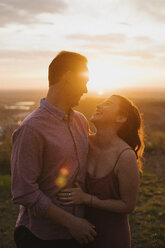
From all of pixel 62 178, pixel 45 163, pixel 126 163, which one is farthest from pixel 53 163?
pixel 126 163

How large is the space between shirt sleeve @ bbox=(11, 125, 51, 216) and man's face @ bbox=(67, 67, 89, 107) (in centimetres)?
54

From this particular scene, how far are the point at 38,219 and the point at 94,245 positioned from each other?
2.57 feet

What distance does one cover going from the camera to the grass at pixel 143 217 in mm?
5230

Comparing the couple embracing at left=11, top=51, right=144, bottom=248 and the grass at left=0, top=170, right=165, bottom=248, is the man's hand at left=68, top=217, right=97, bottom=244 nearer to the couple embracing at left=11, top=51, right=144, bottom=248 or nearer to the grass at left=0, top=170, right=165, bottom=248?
the couple embracing at left=11, top=51, right=144, bottom=248

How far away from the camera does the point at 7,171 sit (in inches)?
390

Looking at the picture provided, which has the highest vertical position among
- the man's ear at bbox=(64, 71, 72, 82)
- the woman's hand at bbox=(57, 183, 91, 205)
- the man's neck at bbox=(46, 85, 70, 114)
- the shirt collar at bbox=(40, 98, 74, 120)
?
the man's ear at bbox=(64, 71, 72, 82)

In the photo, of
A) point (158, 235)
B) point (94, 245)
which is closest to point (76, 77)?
point (94, 245)

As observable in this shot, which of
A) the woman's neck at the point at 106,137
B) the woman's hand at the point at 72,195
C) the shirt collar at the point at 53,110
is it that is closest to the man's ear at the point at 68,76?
the shirt collar at the point at 53,110

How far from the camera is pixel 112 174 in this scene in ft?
8.38

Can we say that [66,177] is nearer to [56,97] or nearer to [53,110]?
[53,110]

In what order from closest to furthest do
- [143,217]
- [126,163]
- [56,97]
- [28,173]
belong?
1. [28,173]
2. [56,97]
3. [126,163]
4. [143,217]

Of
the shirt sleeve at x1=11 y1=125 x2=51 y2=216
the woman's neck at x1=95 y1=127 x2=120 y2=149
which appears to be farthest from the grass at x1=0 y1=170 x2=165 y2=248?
the shirt sleeve at x1=11 y1=125 x2=51 y2=216

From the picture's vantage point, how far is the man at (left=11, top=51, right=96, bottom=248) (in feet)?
6.78

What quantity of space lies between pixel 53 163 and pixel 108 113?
40.1 inches
